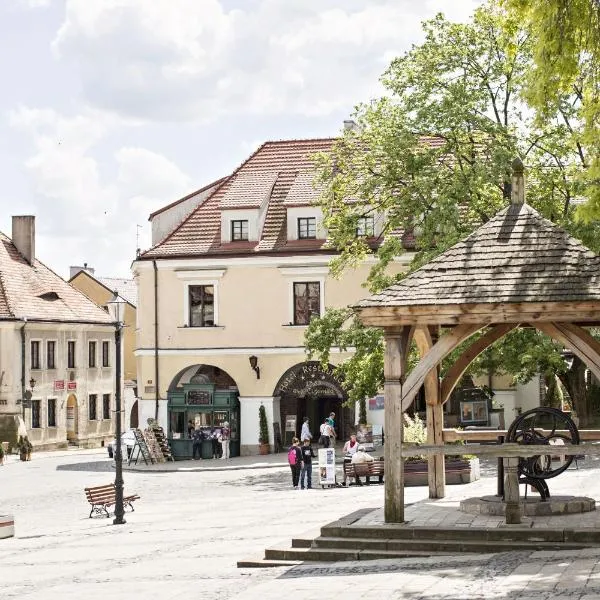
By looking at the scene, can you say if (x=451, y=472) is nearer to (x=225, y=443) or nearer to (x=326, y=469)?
(x=326, y=469)

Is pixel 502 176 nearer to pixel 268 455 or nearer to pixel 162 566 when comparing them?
pixel 268 455

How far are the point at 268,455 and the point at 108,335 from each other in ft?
67.4

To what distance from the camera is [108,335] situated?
6197 cm

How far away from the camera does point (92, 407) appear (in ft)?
196

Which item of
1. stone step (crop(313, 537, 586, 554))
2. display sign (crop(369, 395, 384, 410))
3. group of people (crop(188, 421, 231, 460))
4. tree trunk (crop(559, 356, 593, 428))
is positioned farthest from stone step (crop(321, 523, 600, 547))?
group of people (crop(188, 421, 231, 460))

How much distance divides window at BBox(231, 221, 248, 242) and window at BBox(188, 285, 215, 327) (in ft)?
6.70

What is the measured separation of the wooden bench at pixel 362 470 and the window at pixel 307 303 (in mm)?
14164

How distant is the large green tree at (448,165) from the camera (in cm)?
3288

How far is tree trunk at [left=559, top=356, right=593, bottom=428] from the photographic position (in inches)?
1469

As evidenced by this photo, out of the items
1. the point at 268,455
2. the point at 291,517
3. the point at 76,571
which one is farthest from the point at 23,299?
the point at 76,571

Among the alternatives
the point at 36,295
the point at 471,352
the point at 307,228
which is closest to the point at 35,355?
the point at 36,295

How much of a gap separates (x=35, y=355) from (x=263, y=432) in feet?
48.0

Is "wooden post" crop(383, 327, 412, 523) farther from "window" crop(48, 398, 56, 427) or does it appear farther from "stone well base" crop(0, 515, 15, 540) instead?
"window" crop(48, 398, 56, 427)

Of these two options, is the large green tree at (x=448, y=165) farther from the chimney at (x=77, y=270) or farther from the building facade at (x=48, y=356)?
the chimney at (x=77, y=270)
